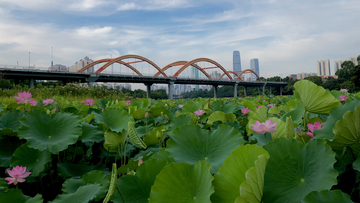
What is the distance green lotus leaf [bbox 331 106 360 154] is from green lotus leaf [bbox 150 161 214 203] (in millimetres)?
361

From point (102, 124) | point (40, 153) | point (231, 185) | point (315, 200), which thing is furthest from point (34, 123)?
point (315, 200)

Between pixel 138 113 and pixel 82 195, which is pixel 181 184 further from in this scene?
pixel 138 113

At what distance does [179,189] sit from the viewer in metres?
0.46

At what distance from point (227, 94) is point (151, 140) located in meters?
81.9

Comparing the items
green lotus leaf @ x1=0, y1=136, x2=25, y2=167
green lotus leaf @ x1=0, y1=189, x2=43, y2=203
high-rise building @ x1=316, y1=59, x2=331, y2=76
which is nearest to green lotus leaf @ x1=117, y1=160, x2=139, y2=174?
green lotus leaf @ x1=0, y1=189, x2=43, y2=203

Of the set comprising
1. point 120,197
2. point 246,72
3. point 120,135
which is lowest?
point 120,197

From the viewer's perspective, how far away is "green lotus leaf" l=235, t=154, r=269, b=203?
0.35m

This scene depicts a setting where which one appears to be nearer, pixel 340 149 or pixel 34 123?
pixel 340 149

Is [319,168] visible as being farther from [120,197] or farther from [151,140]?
[151,140]

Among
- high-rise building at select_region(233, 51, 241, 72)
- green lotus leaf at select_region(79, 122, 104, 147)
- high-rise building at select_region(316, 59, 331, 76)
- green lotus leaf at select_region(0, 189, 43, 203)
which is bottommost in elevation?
green lotus leaf at select_region(0, 189, 43, 203)


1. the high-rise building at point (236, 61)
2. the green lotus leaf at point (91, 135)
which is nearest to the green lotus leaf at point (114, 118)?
the green lotus leaf at point (91, 135)

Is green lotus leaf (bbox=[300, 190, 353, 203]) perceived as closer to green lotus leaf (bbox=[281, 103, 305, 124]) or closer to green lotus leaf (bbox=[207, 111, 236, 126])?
green lotus leaf (bbox=[281, 103, 305, 124])

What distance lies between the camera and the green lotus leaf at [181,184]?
0.44 metres

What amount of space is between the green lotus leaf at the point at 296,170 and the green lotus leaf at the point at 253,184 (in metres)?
0.09
